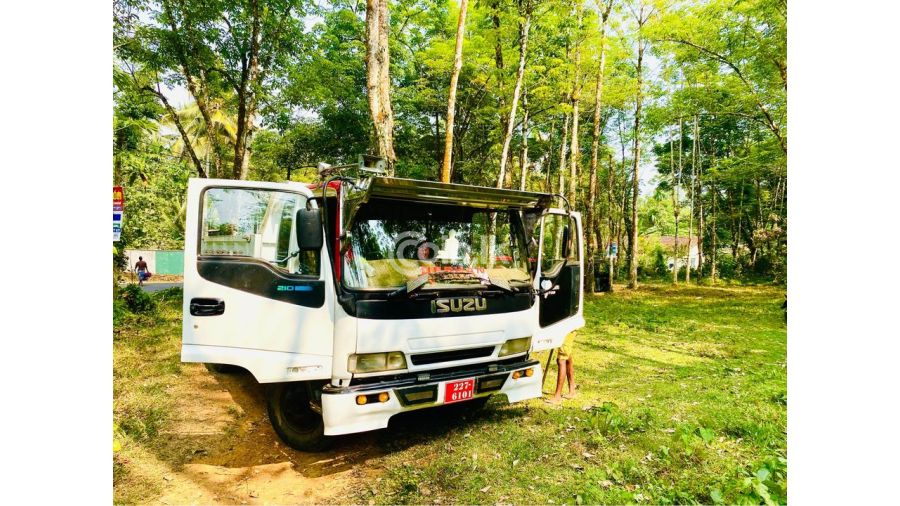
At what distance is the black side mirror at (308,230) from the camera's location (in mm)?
2902

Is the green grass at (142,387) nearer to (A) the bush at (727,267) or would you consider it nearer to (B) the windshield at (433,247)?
(B) the windshield at (433,247)

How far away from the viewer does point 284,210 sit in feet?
11.3

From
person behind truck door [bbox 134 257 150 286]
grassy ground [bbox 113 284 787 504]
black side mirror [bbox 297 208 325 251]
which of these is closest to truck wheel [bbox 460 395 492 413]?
grassy ground [bbox 113 284 787 504]

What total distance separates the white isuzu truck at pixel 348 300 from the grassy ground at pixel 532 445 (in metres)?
0.47

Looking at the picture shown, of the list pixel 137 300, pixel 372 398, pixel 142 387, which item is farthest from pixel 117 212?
pixel 137 300

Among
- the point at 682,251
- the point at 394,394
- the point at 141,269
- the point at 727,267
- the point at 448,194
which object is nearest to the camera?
the point at 394,394

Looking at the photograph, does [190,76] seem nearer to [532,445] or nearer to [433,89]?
[433,89]

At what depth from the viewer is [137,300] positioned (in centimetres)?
790

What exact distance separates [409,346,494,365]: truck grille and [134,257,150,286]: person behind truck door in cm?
682

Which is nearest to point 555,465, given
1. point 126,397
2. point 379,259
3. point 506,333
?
point 506,333

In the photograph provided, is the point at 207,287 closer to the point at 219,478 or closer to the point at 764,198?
the point at 219,478

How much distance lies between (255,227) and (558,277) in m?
A: 2.80

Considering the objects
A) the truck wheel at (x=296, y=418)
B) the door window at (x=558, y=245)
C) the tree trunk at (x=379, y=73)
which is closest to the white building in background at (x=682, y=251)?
the door window at (x=558, y=245)

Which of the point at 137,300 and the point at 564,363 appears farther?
the point at 137,300
